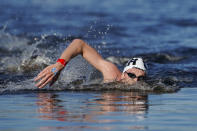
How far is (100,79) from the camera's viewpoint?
39.7 feet

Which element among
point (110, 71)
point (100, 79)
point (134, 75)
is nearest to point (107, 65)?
point (110, 71)

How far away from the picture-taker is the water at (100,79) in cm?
769

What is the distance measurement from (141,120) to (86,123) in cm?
70

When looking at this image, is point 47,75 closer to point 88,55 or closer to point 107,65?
point 88,55

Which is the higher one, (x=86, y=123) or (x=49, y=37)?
(x=49, y=37)

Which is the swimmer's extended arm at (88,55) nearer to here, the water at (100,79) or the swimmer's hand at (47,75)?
the water at (100,79)

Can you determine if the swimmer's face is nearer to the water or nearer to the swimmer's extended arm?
the water

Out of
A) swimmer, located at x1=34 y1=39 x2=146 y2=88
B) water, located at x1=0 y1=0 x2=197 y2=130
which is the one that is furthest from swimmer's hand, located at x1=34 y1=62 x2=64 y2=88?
swimmer, located at x1=34 y1=39 x2=146 y2=88

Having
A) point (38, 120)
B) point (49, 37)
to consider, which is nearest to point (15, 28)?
point (49, 37)

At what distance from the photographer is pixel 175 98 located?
10.1 metres

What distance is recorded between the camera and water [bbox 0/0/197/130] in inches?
303

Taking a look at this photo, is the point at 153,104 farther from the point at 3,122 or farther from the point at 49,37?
the point at 49,37

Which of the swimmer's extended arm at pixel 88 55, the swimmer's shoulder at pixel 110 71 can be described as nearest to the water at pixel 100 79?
the swimmer's shoulder at pixel 110 71

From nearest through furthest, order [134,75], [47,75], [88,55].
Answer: [47,75], [134,75], [88,55]
